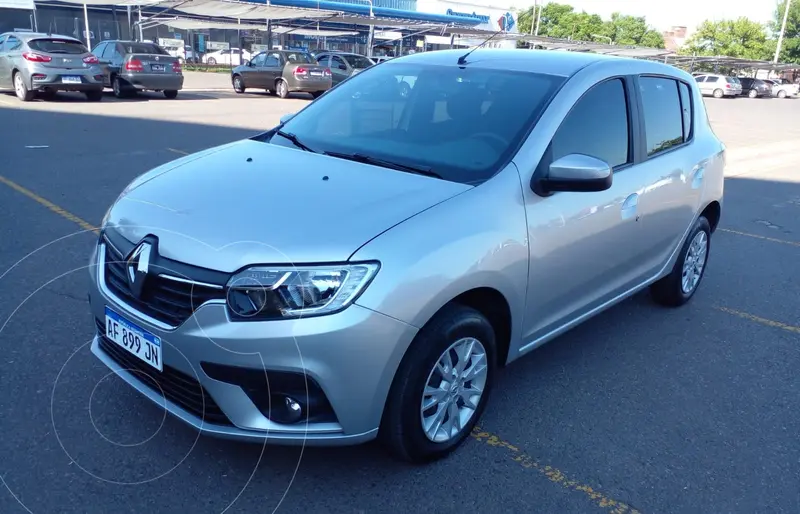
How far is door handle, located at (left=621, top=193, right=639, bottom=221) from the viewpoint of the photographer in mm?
3924

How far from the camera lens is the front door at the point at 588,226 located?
11.0 ft

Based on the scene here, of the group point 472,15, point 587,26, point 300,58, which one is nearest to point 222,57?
point 472,15

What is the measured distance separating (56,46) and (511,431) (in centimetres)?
1660

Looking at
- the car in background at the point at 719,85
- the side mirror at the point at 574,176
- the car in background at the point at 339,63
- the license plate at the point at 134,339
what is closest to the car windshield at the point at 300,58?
the car in background at the point at 339,63

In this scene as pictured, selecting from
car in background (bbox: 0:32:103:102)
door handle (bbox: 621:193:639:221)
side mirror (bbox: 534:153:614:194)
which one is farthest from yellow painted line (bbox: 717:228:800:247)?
car in background (bbox: 0:32:103:102)

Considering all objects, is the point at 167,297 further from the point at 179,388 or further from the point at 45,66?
the point at 45,66

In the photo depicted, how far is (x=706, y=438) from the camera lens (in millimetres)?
3459

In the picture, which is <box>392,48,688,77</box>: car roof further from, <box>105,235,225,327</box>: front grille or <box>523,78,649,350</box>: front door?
<box>105,235,225,327</box>: front grille

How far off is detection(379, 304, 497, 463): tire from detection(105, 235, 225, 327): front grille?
80 cm

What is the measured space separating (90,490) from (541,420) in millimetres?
2099

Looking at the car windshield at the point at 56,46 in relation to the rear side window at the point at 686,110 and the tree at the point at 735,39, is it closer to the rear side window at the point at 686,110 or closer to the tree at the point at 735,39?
the rear side window at the point at 686,110

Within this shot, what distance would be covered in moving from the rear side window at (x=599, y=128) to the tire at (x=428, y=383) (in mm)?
1035

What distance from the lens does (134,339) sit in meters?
2.84

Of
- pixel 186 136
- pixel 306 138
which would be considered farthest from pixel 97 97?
pixel 306 138
